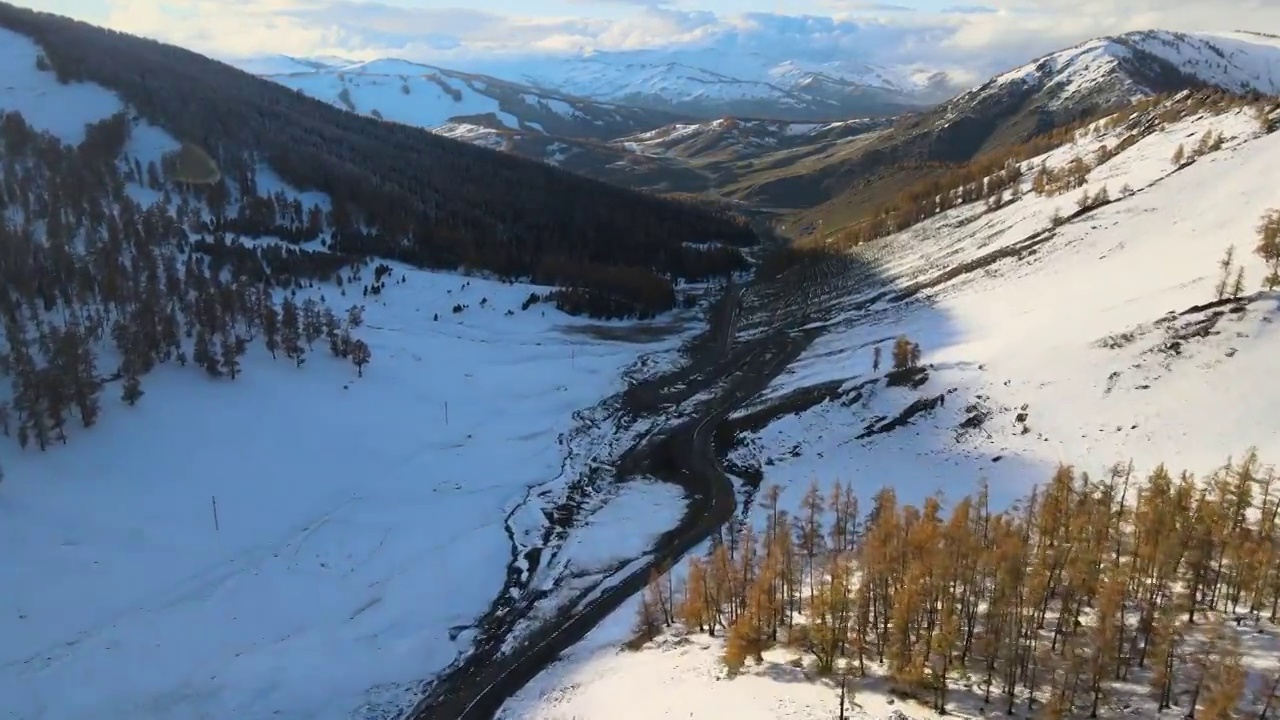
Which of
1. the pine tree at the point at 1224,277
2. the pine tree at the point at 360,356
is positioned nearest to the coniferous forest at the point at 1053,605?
the pine tree at the point at 1224,277

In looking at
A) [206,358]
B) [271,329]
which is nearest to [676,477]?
[271,329]

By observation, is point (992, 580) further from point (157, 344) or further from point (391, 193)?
point (391, 193)

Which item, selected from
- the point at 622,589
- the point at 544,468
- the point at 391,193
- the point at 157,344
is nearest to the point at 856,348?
the point at 544,468

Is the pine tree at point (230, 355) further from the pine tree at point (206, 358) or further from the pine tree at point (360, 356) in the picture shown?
the pine tree at point (360, 356)

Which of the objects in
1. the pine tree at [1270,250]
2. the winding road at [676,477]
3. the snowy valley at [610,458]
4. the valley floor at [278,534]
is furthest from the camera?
the pine tree at [1270,250]

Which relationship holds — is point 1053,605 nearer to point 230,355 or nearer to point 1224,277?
point 1224,277

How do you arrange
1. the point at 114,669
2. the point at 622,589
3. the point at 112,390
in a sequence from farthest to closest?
the point at 112,390 < the point at 622,589 < the point at 114,669

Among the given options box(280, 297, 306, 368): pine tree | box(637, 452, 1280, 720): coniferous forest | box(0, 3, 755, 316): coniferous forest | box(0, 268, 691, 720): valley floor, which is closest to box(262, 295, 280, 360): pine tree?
box(280, 297, 306, 368): pine tree
